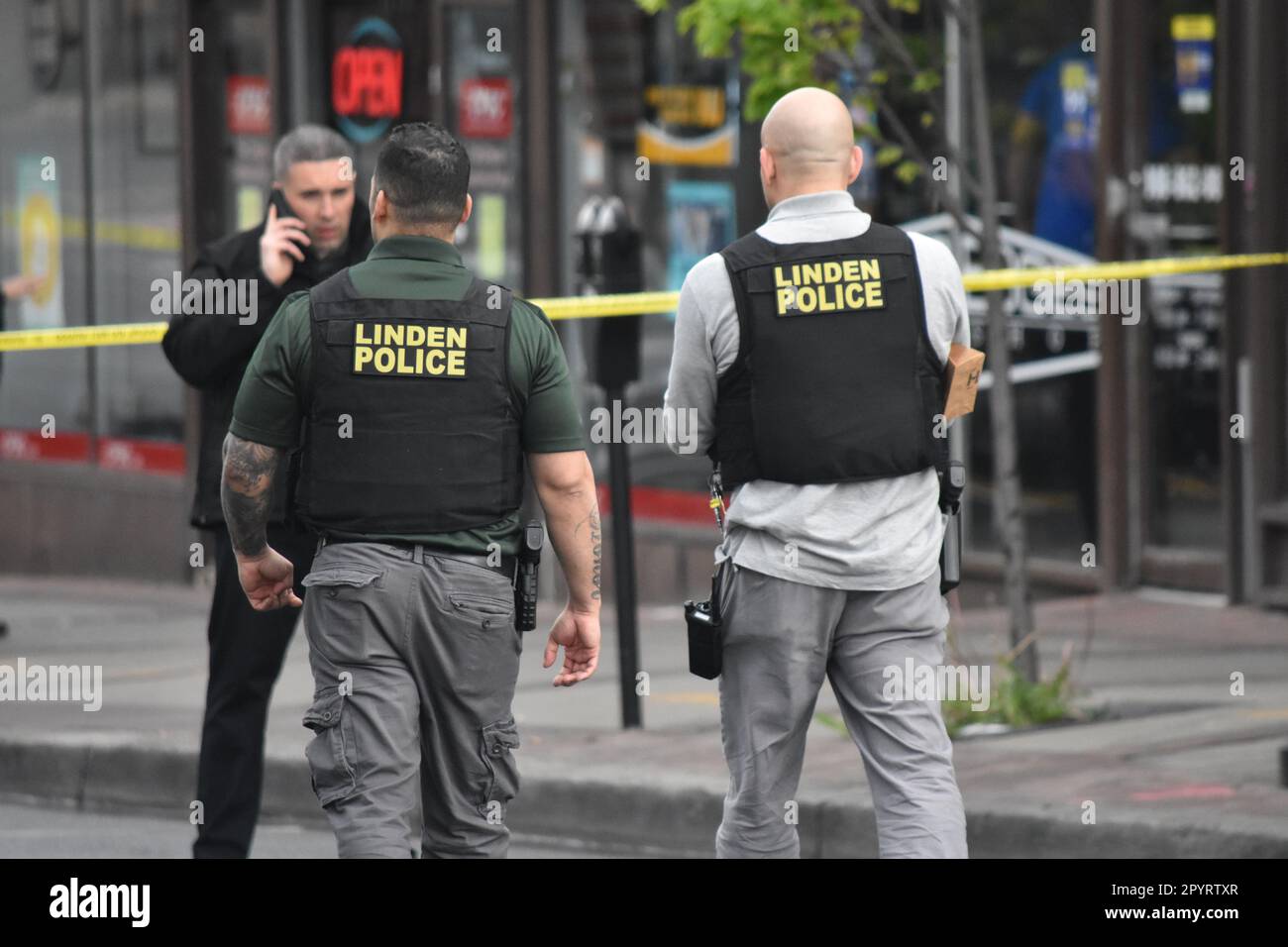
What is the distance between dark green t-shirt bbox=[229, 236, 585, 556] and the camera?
4.78 meters

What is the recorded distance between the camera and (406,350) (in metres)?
4.73

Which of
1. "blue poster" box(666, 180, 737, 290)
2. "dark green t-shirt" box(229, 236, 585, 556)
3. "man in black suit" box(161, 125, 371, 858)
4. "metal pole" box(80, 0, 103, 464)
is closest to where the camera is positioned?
"dark green t-shirt" box(229, 236, 585, 556)

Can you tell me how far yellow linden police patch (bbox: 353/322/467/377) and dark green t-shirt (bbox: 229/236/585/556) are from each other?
0.08 metres

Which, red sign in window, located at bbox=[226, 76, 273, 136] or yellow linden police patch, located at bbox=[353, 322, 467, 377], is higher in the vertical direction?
red sign in window, located at bbox=[226, 76, 273, 136]

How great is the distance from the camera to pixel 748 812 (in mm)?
5012

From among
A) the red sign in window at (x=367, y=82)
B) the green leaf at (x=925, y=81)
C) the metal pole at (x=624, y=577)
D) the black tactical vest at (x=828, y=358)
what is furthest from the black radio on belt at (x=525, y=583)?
the red sign in window at (x=367, y=82)

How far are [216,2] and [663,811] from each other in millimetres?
7649

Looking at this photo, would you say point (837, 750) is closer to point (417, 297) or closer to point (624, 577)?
point (624, 577)

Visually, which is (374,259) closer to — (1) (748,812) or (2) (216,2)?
(1) (748,812)

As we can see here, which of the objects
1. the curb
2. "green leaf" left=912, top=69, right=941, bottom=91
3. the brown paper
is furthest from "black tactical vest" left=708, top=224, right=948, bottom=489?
"green leaf" left=912, top=69, right=941, bottom=91

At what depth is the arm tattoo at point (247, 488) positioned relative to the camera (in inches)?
191

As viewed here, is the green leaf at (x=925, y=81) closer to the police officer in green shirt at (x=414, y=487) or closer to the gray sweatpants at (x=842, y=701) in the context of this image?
the gray sweatpants at (x=842, y=701)

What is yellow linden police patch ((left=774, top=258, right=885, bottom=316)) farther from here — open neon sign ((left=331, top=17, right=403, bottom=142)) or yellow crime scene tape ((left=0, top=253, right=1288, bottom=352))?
open neon sign ((left=331, top=17, right=403, bottom=142))

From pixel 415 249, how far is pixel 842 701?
1380mm
